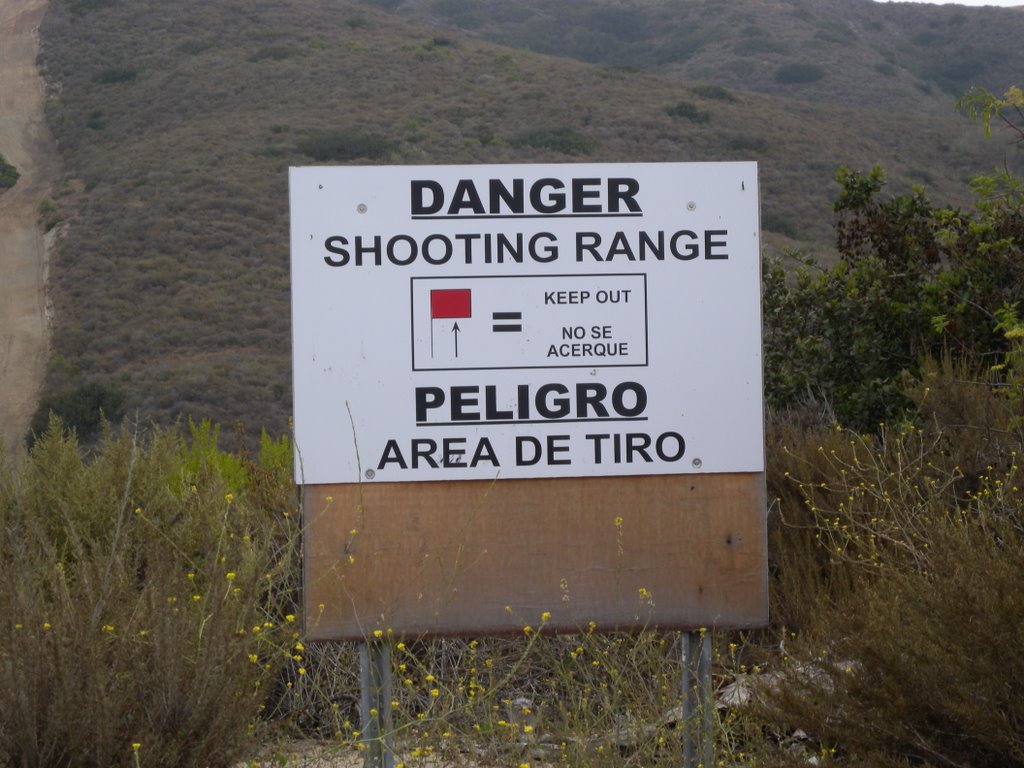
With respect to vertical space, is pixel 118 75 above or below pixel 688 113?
above

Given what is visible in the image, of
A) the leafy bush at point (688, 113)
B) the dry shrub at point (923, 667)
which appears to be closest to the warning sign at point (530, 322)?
the dry shrub at point (923, 667)

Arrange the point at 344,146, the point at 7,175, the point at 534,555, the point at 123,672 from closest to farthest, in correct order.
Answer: the point at 123,672
the point at 534,555
the point at 344,146
the point at 7,175

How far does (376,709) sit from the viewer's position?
359cm

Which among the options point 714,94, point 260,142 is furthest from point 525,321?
point 714,94

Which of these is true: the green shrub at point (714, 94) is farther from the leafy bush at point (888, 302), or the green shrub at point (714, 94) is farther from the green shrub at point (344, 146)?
the leafy bush at point (888, 302)

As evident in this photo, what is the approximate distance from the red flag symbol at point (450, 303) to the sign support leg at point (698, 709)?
128cm

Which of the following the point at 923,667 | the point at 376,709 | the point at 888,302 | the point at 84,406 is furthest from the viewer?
the point at 84,406

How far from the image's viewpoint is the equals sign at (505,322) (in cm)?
385

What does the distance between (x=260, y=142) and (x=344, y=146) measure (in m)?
3.29

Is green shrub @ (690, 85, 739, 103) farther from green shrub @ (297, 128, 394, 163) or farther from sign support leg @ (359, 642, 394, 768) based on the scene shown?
sign support leg @ (359, 642, 394, 768)

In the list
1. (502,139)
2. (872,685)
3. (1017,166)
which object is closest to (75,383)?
(502,139)

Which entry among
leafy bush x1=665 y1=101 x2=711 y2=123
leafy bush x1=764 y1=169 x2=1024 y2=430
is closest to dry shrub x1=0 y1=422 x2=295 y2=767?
leafy bush x1=764 y1=169 x2=1024 y2=430

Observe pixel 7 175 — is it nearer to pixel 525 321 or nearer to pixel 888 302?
pixel 888 302

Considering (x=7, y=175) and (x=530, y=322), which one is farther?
(x=7, y=175)
